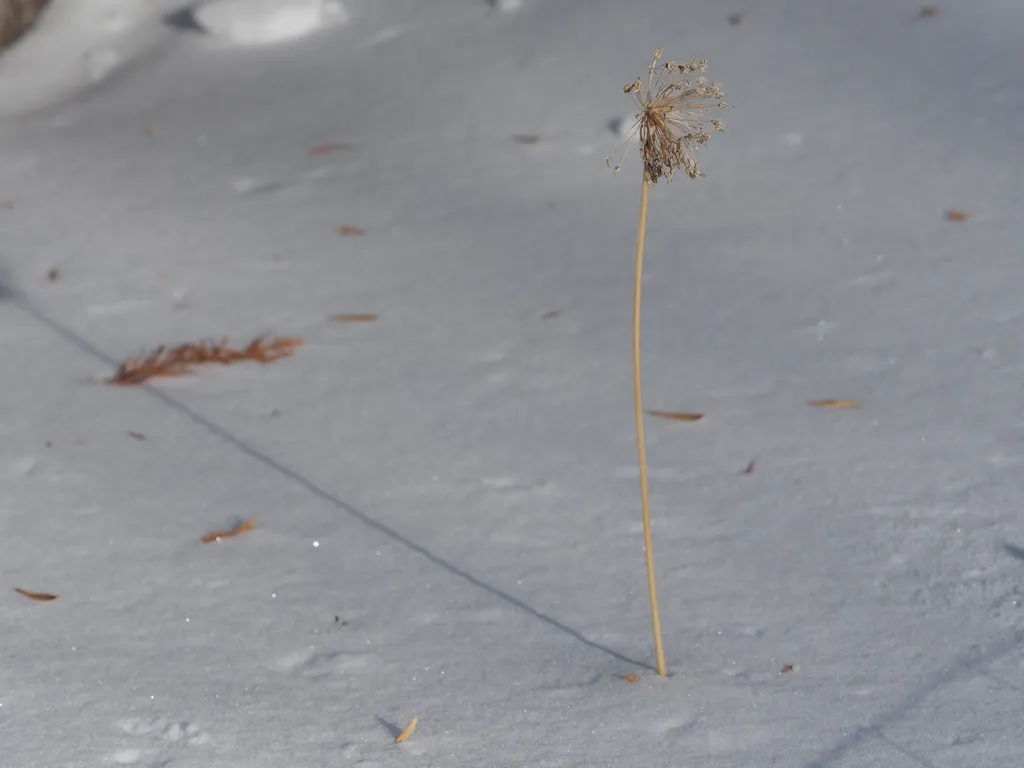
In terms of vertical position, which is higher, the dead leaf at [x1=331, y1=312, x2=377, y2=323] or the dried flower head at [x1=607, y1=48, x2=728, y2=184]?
the dried flower head at [x1=607, y1=48, x2=728, y2=184]

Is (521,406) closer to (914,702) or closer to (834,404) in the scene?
(834,404)

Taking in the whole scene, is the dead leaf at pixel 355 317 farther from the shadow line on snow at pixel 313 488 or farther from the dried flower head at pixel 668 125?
the dried flower head at pixel 668 125

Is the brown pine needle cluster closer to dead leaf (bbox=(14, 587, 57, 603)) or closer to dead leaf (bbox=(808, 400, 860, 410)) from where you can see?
dead leaf (bbox=(14, 587, 57, 603))

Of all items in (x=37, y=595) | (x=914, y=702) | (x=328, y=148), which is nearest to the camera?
(x=914, y=702)

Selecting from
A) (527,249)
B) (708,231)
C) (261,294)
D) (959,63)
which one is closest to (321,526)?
(261,294)

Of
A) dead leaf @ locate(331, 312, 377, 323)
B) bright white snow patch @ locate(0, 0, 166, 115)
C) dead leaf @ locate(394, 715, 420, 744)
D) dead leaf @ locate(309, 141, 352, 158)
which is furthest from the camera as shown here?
bright white snow patch @ locate(0, 0, 166, 115)

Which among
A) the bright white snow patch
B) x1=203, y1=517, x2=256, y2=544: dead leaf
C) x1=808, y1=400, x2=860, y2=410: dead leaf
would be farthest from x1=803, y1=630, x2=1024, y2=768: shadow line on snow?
the bright white snow patch

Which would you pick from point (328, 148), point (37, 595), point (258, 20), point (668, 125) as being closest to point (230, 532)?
point (37, 595)
